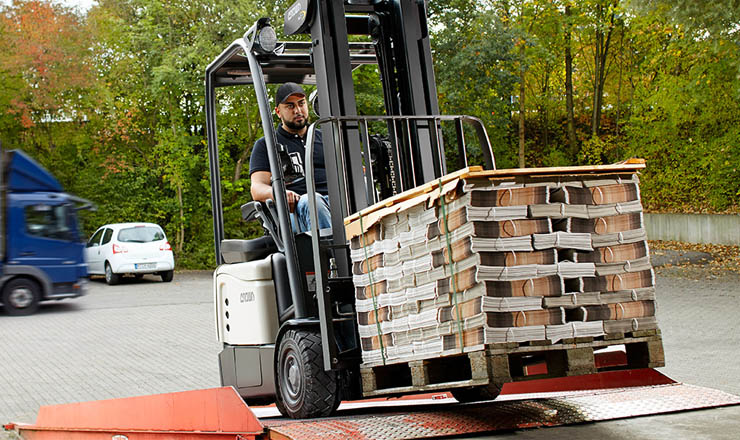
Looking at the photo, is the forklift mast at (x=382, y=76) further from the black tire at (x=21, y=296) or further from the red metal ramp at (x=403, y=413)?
the black tire at (x=21, y=296)

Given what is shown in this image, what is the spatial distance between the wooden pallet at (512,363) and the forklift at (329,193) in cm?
52

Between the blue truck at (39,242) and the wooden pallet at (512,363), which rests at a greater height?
the blue truck at (39,242)

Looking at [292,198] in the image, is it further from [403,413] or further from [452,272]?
[452,272]

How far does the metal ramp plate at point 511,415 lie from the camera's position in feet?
13.8

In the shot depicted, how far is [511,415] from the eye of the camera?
15.6 feet

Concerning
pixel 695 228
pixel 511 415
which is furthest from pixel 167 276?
pixel 511 415

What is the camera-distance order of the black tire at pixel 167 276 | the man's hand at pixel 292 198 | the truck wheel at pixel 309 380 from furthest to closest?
the black tire at pixel 167 276 < the man's hand at pixel 292 198 < the truck wheel at pixel 309 380

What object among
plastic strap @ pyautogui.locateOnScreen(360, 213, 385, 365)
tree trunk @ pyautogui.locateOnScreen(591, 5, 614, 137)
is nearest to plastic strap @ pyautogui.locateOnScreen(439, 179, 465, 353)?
plastic strap @ pyautogui.locateOnScreen(360, 213, 385, 365)

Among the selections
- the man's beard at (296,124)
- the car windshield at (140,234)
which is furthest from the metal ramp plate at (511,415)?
the car windshield at (140,234)

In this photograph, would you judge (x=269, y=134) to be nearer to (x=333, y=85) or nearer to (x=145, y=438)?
(x=333, y=85)

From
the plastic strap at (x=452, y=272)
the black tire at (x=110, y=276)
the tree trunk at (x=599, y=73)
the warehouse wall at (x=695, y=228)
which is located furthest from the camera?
the tree trunk at (x=599, y=73)

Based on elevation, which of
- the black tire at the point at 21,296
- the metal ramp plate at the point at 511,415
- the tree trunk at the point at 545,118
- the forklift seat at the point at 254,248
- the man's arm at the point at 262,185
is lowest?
the metal ramp plate at the point at 511,415

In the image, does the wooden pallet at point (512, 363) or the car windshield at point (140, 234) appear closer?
the wooden pallet at point (512, 363)

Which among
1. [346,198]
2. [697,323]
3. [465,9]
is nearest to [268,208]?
[346,198]
